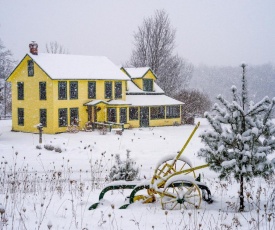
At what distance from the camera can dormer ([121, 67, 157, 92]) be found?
3862 centimetres

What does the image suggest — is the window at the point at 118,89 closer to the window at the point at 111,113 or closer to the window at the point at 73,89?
the window at the point at 111,113

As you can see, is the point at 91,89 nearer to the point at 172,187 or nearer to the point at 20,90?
the point at 20,90

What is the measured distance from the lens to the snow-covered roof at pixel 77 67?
29.9 meters

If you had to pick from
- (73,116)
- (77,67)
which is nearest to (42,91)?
(73,116)

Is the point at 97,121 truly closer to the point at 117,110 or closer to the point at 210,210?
the point at 117,110

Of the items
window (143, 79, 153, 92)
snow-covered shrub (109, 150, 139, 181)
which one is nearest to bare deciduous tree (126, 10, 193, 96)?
window (143, 79, 153, 92)

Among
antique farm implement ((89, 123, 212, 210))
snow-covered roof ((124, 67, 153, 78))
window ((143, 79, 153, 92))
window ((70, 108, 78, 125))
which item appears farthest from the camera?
window ((143, 79, 153, 92))

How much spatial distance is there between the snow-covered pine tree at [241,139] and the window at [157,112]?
98.6 feet

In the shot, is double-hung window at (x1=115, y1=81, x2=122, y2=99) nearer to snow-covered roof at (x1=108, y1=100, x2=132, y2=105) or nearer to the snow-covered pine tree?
snow-covered roof at (x1=108, y1=100, x2=132, y2=105)

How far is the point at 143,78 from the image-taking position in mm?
38719

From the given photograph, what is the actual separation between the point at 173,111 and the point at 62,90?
13.9 metres

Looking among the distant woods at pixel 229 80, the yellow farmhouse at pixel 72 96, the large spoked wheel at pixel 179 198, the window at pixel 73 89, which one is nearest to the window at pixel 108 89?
the yellow farmhouse at pixel 72 96

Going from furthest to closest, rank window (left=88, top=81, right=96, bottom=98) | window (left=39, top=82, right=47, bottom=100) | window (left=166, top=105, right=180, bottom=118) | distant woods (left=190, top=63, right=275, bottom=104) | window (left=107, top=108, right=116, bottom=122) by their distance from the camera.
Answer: distant woods (left=190, top=63, right=275, bottom=104) → window (left=166, top=105, right=180, bottom=118) → window (left=107, top=108, right=116, bottom=122) → window (left=88, top=81, right=96, bottom=98) → window (left=39, top=82, right=47, bottom=100)

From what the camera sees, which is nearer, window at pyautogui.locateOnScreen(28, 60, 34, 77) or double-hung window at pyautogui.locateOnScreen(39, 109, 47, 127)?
double-hung window at pyautogui.locateOnScreen(39, 109, 47, 127)
